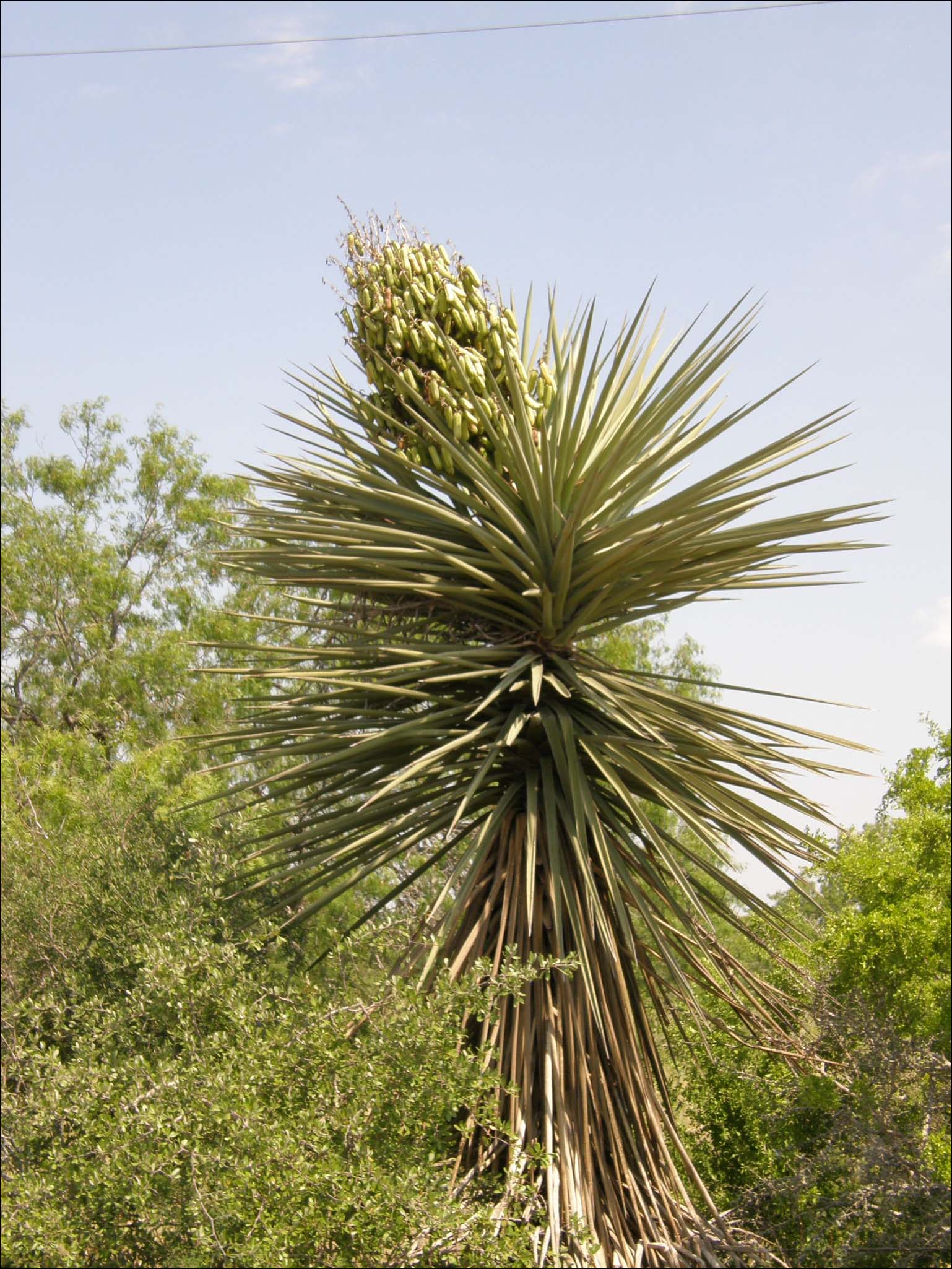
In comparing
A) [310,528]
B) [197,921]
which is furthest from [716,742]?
[197,921]

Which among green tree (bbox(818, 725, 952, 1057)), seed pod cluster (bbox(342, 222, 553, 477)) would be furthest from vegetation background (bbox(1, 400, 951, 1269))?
seed pod cluster (bbox(342, 222, 553, 477))

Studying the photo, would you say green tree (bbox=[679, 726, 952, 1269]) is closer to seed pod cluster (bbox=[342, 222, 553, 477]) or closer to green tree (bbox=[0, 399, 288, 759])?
seed pod cluster (bbox=[342, 222, 553, 477])

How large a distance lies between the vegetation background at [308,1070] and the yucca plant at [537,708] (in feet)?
1.30

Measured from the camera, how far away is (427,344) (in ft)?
18.4

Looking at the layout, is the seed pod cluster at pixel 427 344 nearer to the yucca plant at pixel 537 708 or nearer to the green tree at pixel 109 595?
the yucca plant at pixel 537 708

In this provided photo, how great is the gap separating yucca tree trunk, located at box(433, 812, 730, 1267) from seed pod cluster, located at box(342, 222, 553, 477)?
1775 mm

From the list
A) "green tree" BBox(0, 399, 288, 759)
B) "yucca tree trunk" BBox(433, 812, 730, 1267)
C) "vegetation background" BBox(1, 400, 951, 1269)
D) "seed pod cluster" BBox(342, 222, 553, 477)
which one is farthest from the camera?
Result: "green tree" BBox(0, 399, 288, 759)

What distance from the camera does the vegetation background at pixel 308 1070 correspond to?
12.3ft

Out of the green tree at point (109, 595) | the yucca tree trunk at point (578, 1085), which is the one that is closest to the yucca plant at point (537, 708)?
the yucca tree trunk at point (578, 1085)

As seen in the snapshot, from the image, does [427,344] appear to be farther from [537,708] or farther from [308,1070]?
[308,1070]

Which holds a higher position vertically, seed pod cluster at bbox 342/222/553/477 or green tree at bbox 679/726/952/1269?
seed pod cluster at bbox 342/222/553/477

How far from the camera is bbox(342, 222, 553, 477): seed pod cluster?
5543mm

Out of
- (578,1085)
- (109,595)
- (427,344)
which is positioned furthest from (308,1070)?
(109,595)

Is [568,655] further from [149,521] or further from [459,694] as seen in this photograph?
[149,521]
